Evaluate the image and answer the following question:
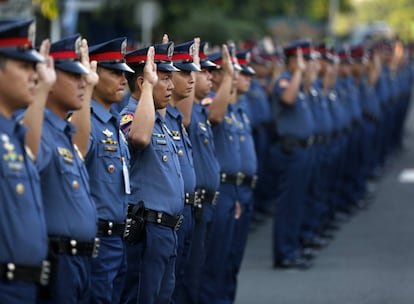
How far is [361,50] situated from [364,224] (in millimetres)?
2902

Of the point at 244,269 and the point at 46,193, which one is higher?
the point at 46,193

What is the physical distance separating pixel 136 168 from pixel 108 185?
81cm

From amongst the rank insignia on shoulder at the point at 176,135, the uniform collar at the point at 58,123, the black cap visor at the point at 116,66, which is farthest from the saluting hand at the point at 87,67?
the rank insignia on shoulder at the point at 176,135

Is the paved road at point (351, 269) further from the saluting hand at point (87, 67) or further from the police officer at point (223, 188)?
the saluting hand at point (87, 67)

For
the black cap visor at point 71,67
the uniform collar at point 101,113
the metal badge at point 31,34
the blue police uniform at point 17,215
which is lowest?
the blue police uniform at point 17,215

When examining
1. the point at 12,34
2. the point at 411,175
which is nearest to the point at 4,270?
the point at 12,34

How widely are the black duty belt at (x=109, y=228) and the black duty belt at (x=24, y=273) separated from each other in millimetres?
1305

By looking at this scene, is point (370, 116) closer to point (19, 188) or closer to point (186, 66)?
point (186, 66)

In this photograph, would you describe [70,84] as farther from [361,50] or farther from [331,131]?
[361,50]

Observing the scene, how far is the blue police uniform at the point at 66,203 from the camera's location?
6957mm

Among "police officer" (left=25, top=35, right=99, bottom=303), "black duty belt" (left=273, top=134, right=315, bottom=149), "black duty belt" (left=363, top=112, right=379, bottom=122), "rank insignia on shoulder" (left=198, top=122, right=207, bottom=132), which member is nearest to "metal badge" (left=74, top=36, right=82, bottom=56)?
"police officer" (left=25, top=35, right=99, bottom=303)

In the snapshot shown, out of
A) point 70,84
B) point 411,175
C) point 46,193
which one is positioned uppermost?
point 70,84

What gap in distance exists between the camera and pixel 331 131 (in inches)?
648

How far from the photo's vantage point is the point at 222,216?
36.2ft
